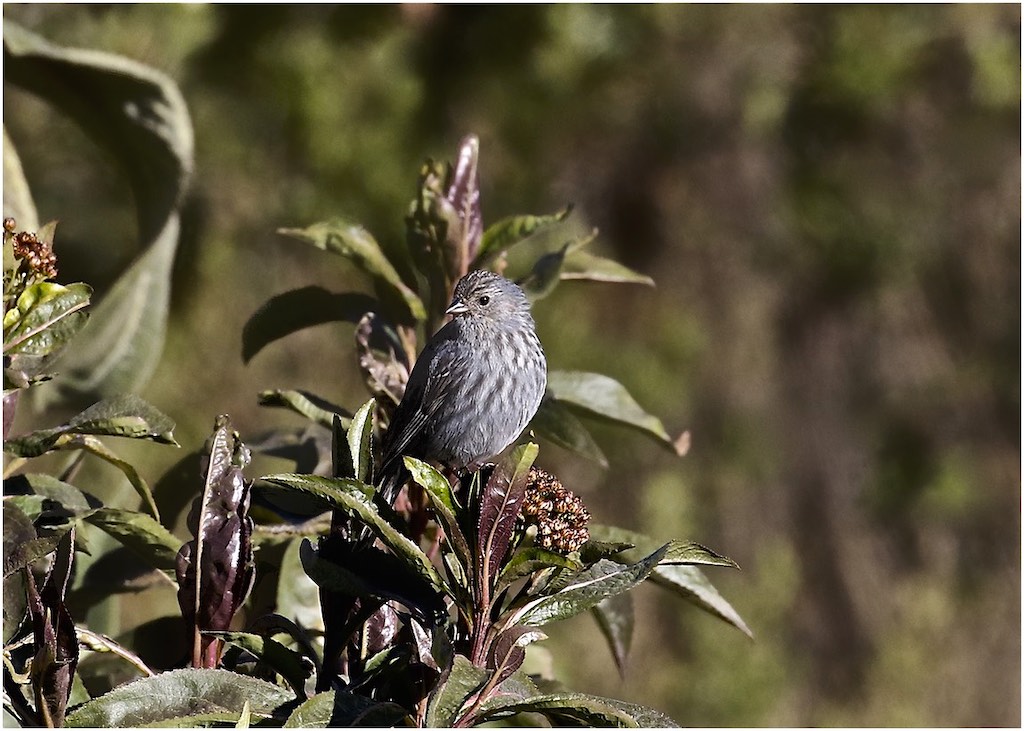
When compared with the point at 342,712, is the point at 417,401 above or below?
above

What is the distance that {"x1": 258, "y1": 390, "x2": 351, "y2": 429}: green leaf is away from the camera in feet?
5.85

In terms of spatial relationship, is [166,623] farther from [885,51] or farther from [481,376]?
[885,51]

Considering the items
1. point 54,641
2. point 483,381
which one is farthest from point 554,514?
point 483,381

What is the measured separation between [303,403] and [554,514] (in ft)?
1.81

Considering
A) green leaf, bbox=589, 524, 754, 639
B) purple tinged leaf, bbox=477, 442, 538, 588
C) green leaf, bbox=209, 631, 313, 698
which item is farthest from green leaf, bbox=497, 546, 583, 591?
green leaf, bbox=589, 524, 754, 639

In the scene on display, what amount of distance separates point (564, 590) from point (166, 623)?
757 mm

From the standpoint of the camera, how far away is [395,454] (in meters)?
1.92

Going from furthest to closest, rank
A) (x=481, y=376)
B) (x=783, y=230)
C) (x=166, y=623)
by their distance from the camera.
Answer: (x=783, y=230) → (x=481, y=376) → (x=166, y=623)

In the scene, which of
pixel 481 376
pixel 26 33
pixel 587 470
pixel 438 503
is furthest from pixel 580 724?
pixel 587 470

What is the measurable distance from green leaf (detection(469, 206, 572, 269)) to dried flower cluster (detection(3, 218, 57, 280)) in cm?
78

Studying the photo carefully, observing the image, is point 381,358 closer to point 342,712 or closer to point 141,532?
point 141,532

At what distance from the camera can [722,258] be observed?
24.0 feet

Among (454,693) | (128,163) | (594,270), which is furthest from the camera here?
(128,163)

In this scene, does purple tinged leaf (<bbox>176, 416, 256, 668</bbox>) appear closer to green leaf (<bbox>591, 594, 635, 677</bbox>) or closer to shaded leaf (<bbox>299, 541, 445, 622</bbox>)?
shaded leaf (<bbox>299, 541, 445, 622</bbox>)
